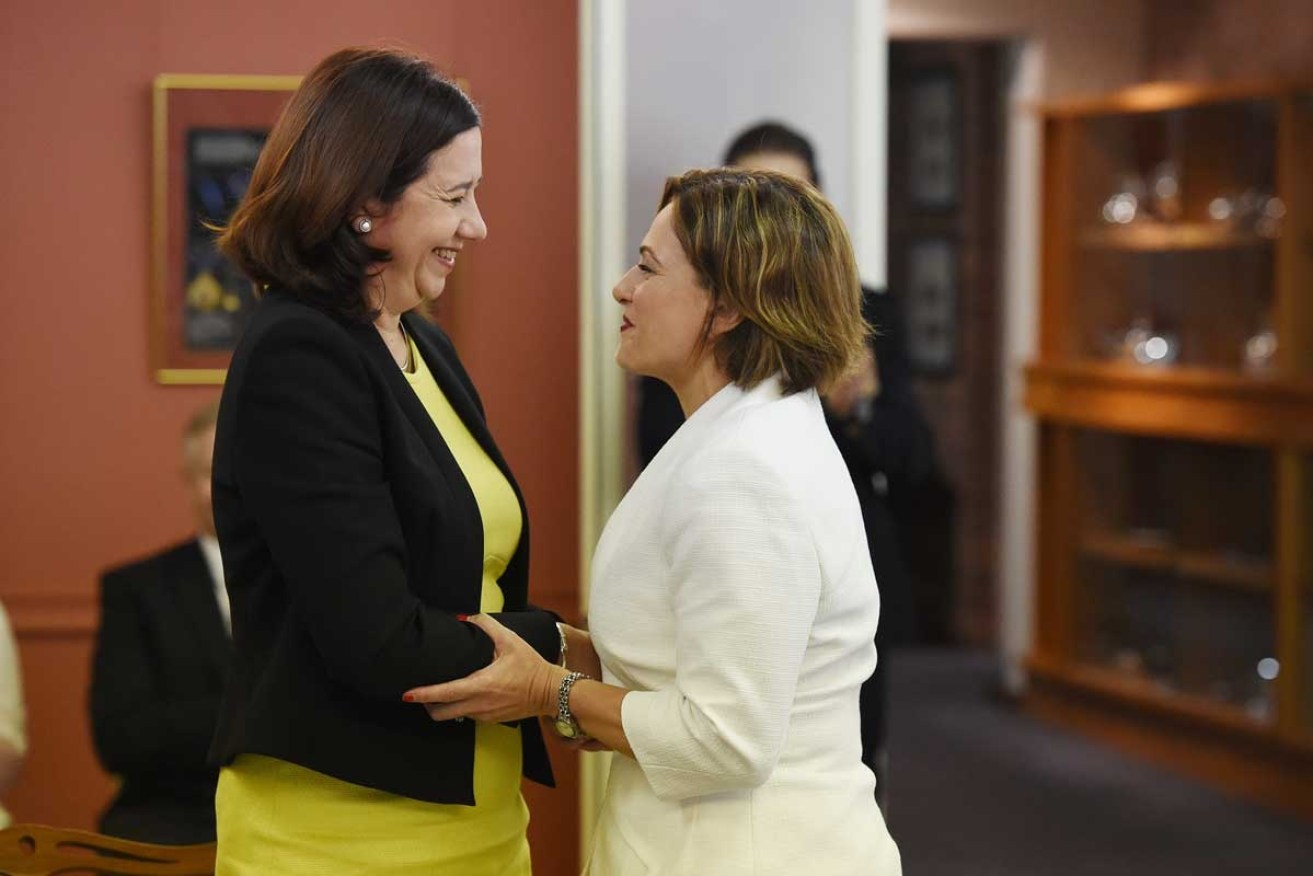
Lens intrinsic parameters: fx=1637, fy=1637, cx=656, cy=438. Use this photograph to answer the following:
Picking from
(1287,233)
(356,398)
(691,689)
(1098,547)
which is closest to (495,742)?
(691,689)

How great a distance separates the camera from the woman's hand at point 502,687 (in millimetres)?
1729

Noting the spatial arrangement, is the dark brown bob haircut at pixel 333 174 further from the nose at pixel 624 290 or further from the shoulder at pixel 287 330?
the nose at pixel 624 290

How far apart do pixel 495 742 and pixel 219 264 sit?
1.63 meters

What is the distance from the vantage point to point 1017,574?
21.5 ft

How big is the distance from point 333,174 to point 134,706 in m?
1.43

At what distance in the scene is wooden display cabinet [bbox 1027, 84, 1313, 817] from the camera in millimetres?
5207

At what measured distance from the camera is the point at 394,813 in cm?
179

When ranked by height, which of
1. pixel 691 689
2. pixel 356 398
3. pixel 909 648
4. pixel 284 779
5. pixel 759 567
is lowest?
pixel 909 648

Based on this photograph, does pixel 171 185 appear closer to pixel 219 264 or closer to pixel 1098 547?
pixel 219 264

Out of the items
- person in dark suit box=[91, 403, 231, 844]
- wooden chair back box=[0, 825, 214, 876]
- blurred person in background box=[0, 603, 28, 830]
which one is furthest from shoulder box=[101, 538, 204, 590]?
wooden chair back box=[0, 825, 214, 876]

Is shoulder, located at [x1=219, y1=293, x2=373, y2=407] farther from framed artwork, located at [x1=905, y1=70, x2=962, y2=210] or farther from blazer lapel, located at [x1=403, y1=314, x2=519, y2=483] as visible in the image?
framed artwork, located at [x1=905, y1=70, x2=962, y2=210]

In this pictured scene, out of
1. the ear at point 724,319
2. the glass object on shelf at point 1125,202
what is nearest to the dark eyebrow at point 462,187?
the ear at point 724,319

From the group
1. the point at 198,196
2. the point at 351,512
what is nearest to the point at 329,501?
the point at 351,512

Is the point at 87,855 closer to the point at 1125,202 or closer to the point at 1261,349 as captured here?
the point at 1261,349
